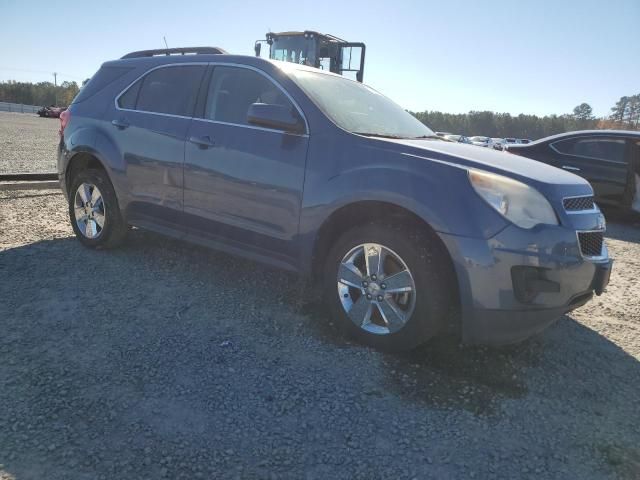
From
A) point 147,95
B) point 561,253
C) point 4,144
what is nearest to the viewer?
point 561,253

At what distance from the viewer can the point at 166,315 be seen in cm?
347

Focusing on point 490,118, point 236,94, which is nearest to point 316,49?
point 236,94

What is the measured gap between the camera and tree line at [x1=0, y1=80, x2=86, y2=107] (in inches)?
3433

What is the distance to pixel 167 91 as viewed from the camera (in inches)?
167

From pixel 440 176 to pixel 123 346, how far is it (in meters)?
2.15

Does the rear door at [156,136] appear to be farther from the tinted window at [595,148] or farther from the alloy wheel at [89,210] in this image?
the tinted window at [595,148]

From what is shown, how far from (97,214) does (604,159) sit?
7377 mm

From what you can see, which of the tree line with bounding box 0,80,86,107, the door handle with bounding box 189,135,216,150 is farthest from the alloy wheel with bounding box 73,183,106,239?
the tree line with bounding box 0,80,86,107

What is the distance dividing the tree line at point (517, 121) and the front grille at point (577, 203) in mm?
79756

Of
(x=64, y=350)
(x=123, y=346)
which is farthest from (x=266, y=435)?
(x=64, y=350)

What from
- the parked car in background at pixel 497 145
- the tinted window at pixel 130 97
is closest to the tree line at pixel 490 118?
the parked car in background at pixel 497 145

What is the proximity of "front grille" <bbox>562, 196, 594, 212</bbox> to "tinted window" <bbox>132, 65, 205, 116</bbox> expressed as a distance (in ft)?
9.35

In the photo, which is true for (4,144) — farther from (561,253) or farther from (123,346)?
(561,253)

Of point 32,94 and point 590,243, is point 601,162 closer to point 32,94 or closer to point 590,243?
point 590,243
